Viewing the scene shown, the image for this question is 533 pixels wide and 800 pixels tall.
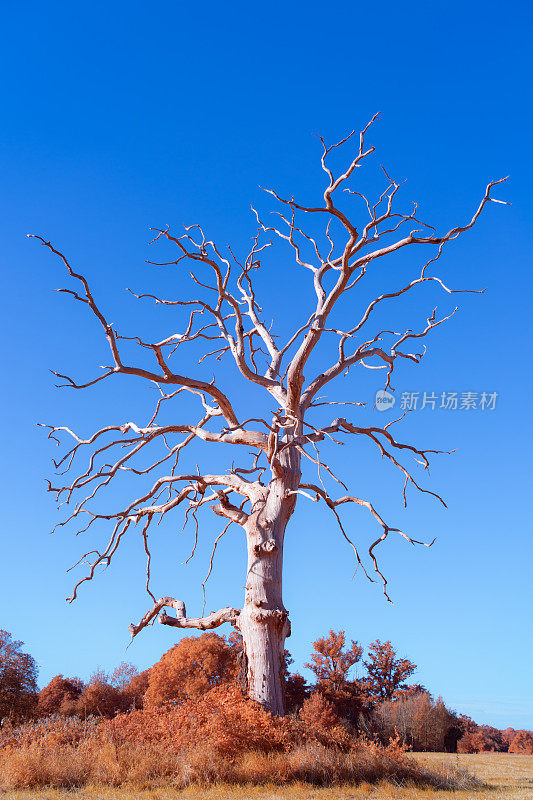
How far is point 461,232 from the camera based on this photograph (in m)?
10.6

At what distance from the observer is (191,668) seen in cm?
2177

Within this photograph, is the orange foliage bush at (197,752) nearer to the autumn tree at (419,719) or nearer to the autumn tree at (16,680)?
the autumn tree at (16,680)

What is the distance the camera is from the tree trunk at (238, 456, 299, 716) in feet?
32.8

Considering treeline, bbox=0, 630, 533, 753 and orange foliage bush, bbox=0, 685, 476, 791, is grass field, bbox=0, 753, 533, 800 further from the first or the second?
treeline, bbox=0, 630, 533, 753

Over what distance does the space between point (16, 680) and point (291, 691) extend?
10439mm

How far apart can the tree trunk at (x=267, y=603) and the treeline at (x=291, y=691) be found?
31.9 ft

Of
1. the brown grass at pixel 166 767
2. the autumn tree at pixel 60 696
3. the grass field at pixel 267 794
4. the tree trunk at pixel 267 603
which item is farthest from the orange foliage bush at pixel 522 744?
the tree trunk at pixel 267 603

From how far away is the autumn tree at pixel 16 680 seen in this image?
767 inches

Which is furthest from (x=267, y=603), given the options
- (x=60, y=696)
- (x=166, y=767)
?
(x=60, y=696)

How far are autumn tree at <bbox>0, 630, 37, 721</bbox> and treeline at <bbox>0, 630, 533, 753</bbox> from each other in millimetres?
30

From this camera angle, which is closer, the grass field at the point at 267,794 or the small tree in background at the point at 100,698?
the grass field at the point at 267,794

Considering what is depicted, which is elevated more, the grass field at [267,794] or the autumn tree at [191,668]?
the autumn tree at [191,668]

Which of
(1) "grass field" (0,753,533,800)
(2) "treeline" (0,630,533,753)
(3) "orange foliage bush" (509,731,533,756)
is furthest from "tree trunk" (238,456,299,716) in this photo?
(3) "orange foliage bush" (509,731,533,756)

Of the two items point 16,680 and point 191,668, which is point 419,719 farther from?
point 16,680
